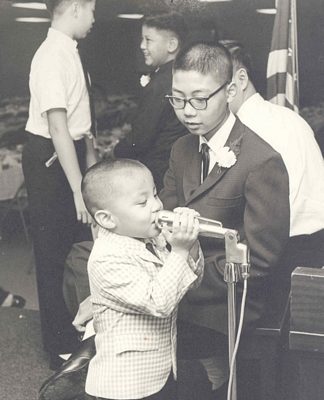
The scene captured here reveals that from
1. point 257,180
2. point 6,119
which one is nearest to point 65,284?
point 257,180

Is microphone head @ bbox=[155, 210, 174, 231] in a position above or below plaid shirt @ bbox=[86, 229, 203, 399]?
above

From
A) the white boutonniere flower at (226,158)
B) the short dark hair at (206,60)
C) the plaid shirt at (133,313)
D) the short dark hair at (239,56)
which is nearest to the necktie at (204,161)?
the white boutonniere flower at (226,158)

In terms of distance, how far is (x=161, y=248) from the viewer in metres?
1.82

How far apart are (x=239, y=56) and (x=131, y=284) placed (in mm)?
1159

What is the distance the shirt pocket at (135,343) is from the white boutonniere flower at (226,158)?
0.51 meters

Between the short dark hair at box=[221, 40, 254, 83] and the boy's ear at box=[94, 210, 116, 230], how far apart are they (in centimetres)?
98

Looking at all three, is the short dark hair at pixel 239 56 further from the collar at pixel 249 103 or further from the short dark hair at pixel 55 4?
the short dark hair at pixel 55 4

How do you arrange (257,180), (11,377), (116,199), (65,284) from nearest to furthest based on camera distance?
(116,199), (257,180), (65,284), (11,377)

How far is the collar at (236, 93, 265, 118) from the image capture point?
2.41 meters

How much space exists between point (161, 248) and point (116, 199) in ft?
0.80

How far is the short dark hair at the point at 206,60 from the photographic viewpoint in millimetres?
1835

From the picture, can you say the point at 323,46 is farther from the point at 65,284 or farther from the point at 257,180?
the point at 65,284

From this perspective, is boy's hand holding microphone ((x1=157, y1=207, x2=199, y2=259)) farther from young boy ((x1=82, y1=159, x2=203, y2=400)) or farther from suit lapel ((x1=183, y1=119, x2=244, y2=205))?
suit lapel ((x1=183, y1=119, x2=244, y2=205))

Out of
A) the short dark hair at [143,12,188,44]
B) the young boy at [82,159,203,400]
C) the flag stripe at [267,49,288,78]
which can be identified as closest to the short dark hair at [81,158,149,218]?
the young boy at [82,159,203,400]
